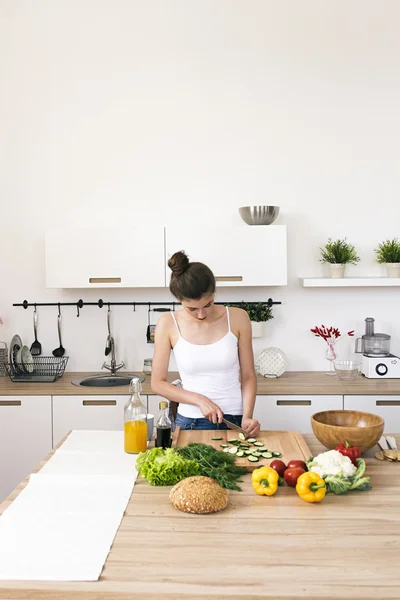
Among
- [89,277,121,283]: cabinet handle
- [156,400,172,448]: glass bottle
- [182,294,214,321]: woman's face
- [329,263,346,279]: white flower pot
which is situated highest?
[329,263,346,279]: white flower pot

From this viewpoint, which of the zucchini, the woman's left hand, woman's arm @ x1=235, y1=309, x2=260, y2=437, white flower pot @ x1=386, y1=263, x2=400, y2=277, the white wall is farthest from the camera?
the white wall

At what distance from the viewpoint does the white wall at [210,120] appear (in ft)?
13.7

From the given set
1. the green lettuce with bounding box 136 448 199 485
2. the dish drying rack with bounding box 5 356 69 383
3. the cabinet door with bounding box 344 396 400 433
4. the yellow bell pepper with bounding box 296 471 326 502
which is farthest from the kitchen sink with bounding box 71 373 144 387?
the yellow bell pepper with bounding box 296 471 326 502

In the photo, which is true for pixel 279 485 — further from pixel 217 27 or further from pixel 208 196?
pixel 217 27

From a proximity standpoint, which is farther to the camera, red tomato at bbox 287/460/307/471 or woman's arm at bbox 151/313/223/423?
woman's arm at bbox 151/313/223/423

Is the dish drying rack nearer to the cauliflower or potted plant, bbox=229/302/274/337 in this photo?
potted plant, bbox=229/302/274/337

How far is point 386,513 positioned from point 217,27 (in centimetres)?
340

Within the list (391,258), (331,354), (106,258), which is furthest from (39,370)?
(391,258)

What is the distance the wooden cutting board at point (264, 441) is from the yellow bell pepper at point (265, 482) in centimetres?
22

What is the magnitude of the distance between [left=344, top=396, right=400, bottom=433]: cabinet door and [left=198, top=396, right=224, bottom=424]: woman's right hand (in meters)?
1.36

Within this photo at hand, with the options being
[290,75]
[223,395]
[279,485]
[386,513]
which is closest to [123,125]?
[290,75]

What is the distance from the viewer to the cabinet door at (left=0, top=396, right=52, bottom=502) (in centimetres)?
374

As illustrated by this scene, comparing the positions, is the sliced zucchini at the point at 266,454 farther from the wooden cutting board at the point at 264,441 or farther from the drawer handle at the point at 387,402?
the drawer handle at the point at 387,402

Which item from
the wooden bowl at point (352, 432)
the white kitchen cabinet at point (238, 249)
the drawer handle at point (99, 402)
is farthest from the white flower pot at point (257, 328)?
the wooden bowl at point (352, 432)
